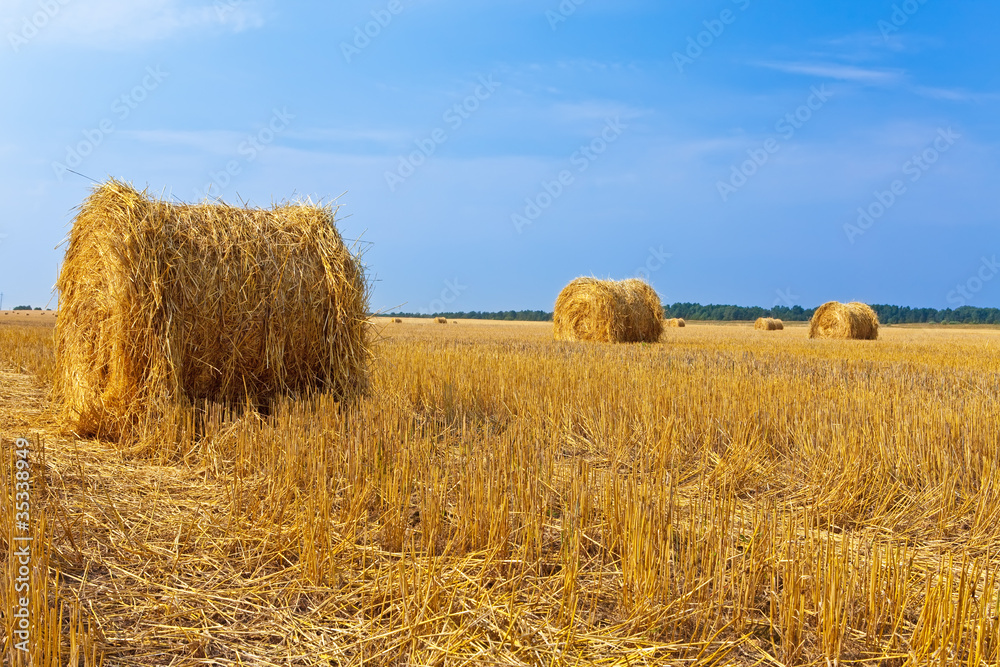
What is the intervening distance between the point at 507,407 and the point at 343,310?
1655 mm

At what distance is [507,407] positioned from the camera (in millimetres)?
5891

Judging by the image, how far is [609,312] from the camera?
1552cm

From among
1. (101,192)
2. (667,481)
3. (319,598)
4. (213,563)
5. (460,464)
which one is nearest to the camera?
(319,598)

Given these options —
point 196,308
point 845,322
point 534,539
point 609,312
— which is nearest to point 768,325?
point 845,322

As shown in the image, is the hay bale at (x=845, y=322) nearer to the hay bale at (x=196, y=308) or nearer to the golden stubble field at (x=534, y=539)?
the golden stubble field at (x=534, y=539)

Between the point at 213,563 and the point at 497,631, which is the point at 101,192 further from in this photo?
the point at 497,631

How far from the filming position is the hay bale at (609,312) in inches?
614

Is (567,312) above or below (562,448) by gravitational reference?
above

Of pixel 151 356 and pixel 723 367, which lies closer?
pixel 151 356

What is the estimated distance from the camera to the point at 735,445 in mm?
4379

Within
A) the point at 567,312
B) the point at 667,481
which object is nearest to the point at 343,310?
the point at 667,481

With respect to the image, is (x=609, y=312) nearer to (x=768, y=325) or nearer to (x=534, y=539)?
(x=534, y=539)

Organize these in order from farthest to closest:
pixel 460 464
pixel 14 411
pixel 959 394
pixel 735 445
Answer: pixel 959 394 < pixel 14 411 < pixel 735 445 < pixel 460 464

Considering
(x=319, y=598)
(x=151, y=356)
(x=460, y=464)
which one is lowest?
(x=319, y=598)
